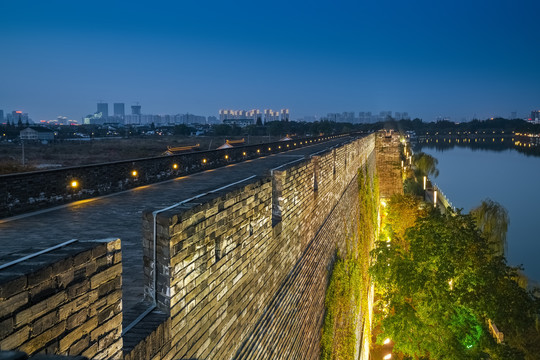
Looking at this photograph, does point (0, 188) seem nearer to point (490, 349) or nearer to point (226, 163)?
point (226, 163)

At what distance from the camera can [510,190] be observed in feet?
202

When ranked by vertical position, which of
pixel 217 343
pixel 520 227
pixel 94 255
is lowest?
pixel 520 227

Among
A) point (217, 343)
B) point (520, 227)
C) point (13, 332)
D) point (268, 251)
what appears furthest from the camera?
point (520, 227)

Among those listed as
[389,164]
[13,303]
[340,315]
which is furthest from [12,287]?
[389,164]

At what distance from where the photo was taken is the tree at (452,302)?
546 inches

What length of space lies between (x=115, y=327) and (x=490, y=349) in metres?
14.2

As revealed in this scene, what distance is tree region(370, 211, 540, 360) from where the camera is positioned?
13859 millimetres

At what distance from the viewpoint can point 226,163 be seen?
62.9 ft

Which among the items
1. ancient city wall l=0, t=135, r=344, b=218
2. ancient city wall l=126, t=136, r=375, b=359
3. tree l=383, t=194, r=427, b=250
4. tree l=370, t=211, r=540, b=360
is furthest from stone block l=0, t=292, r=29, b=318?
tree l=383, t=194, r=427, b=250

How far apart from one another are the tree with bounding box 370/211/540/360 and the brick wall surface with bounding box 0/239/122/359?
13.6 meters

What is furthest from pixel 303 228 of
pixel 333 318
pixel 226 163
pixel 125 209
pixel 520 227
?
pixel 520 227

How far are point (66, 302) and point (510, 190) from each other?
227ft

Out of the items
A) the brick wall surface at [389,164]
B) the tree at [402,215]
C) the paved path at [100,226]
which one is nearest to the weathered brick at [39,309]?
the paved path at [100,226]

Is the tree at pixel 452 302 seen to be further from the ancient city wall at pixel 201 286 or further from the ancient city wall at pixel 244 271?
the ancient city wall at pixel 201 286
